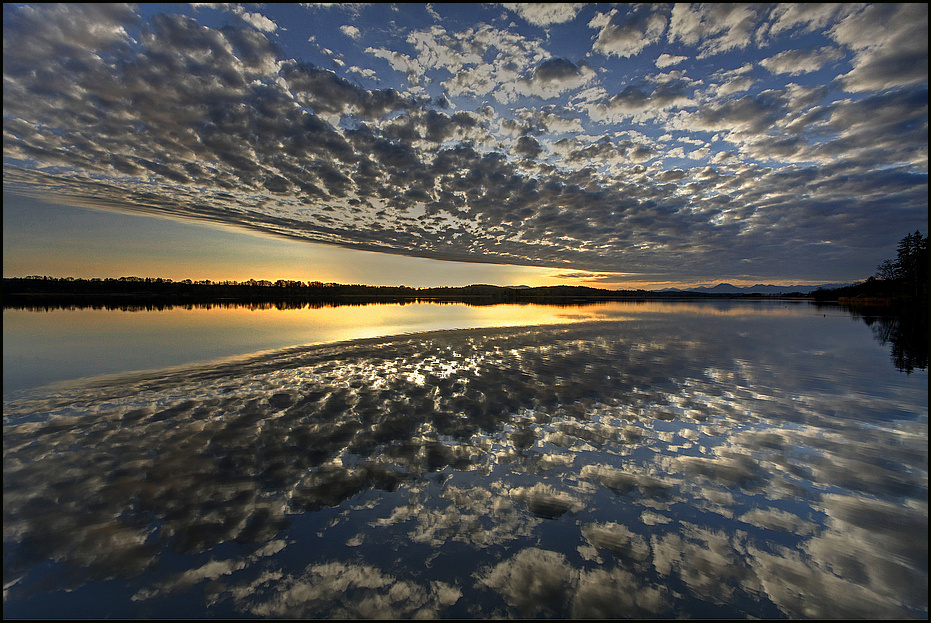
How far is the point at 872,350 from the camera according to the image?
21.5m

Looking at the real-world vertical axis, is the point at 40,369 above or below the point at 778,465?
above

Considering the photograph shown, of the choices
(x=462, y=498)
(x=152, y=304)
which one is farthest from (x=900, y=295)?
(x=152, y=304)

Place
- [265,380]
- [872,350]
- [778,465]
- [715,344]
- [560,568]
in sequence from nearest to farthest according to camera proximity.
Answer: [560,568], [778,465], [265,380], [872,350], [715,344]

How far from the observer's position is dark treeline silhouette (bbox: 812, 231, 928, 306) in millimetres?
75812

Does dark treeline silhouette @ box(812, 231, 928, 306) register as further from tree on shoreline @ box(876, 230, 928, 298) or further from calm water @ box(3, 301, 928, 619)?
calm water @ box(3, 301, 928, 619)

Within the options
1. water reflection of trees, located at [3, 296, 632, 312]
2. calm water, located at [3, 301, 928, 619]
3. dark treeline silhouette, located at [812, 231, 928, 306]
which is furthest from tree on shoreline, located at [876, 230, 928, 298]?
calm water, located at [3, 301, 928, 619]

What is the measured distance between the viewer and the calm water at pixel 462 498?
414 cm

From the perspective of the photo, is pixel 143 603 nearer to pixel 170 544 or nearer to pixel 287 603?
pixel 170 544

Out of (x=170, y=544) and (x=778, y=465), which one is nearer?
(x=170, y=544)

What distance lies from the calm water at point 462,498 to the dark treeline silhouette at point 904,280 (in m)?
98.3

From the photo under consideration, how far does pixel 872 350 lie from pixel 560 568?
29.0m

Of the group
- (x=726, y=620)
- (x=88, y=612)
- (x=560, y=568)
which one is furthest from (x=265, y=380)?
(x=726, y=620)

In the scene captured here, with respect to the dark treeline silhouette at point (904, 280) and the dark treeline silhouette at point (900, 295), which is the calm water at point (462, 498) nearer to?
the dark treeline silhouette at point (900, 295)

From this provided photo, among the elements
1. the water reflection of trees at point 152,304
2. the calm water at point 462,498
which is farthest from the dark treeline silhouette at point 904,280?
the calm water at point 462,498
